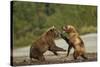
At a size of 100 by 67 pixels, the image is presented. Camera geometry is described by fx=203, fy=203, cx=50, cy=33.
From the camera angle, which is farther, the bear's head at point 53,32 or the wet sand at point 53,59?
the bear's head at point 53,32

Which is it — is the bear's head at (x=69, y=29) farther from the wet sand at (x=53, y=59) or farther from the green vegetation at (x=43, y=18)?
the wet sand at (x=53, y=59)

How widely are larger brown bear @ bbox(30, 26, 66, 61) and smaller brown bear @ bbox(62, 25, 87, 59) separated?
133mm

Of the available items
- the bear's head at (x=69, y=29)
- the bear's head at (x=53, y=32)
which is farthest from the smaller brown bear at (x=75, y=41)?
the bear's head at (x=53, y=32)

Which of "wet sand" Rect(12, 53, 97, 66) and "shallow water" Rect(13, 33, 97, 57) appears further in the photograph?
"shallow water" Rect(13, 33, 97, 57)

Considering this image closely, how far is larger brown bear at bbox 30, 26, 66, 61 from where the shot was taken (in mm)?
2256

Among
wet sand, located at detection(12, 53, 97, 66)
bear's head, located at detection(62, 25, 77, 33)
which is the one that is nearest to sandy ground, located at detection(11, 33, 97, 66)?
wet sand, located at detection(12, 53, 97, 66)

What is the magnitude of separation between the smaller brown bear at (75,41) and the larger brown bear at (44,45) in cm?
13

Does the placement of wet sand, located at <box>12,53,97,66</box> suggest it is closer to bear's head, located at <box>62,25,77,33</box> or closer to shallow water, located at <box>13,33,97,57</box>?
shallow water, located at <box>13,33,97,57</box>

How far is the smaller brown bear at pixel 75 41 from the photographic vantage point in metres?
2.40

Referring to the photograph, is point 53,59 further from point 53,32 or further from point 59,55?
point 53,32

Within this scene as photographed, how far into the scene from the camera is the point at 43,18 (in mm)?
2297

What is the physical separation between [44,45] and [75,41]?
1.31 ft

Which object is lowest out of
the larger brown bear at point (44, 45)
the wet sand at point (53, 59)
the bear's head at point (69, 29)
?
the wet sand at point (53, 59)
